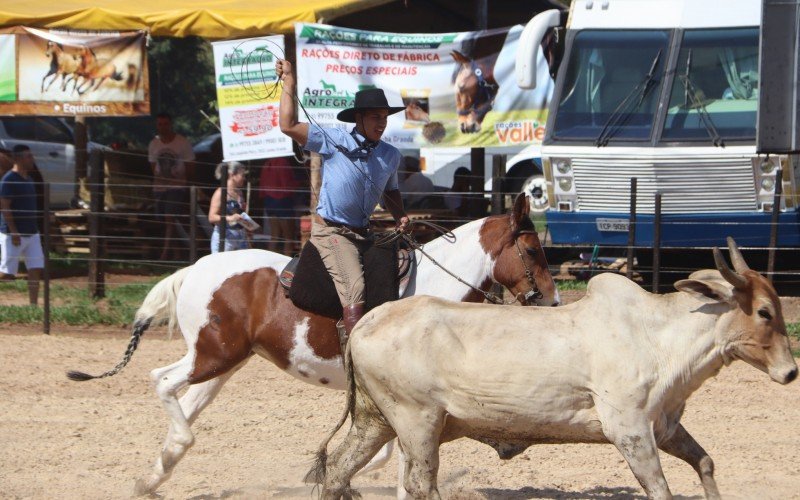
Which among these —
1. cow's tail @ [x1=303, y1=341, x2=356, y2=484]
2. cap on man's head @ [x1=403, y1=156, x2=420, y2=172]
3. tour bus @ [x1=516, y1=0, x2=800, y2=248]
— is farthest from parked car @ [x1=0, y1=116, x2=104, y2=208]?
cow's tail @ [x1=303, y1=341, x2=356, y2=484]

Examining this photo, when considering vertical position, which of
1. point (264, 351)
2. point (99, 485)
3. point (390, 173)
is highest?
point (390, 173)

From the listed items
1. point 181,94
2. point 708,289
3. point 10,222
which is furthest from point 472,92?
point 181,94

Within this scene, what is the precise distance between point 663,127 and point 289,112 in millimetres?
7349

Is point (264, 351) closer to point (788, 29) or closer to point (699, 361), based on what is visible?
point (699, 361)

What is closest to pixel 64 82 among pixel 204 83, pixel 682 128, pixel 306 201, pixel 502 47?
pixel 306 201

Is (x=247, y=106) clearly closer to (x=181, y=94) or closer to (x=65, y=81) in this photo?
(x=65, y=81)

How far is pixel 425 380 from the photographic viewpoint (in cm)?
507

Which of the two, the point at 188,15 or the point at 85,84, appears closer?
the point at 188,15

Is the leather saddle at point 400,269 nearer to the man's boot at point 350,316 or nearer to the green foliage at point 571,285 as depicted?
the man's boot at point 350,316

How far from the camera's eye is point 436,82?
43.2 ft

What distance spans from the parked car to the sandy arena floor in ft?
33.8

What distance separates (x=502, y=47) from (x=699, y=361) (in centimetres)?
849

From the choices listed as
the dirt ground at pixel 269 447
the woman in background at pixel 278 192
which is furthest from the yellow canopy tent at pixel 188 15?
the dirt ground at pixel 269 447

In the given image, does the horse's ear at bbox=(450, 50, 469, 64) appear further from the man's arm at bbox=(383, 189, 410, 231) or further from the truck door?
the truck door
